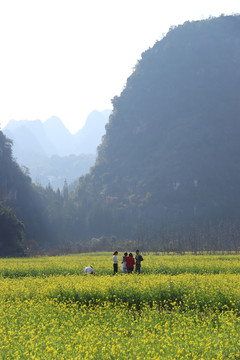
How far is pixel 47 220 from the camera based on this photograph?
5384 inches

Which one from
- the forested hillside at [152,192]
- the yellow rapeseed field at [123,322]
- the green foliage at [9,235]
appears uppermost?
the forested hillside at [152,192]

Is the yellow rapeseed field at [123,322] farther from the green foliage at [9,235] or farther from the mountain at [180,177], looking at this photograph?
the mountain at [180,177]

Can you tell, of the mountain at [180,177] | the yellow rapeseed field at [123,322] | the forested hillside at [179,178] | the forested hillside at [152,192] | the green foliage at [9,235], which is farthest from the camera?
the mountain at [180,177]

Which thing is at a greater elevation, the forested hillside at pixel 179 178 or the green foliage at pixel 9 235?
the forested hillside at pixel 179 178

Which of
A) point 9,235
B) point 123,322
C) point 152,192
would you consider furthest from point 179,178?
point 123,322

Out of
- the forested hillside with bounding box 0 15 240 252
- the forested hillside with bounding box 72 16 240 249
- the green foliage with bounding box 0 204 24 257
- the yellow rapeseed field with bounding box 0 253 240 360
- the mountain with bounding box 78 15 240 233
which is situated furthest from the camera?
the mountain with bounding box 78 15 240 233

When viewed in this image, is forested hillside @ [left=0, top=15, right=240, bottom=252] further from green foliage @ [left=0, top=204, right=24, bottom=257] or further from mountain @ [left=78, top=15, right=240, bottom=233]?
green foliage @ [left=0, top=204, right=24, bottom=257]

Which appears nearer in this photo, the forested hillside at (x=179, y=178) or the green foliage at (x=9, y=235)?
the green foliage at (x=9, y=235)

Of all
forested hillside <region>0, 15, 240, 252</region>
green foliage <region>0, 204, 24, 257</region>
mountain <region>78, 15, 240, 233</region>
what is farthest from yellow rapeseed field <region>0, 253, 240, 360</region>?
mountain <region>78, 15, 240, 233</region>

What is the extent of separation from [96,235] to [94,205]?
13.2m

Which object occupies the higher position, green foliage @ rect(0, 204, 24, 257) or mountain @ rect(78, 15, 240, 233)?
mountain @ rect(78, 15, 240, 233)

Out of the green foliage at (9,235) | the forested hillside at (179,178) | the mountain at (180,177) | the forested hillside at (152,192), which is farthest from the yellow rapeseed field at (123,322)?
the mountain at (180,177)

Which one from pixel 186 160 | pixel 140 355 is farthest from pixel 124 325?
pixel 186 160

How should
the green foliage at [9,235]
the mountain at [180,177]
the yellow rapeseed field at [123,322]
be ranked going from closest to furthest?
the yellow rapeseed field at [123,322]
the green foliage at [9,235]
the mountain at [180,177]
